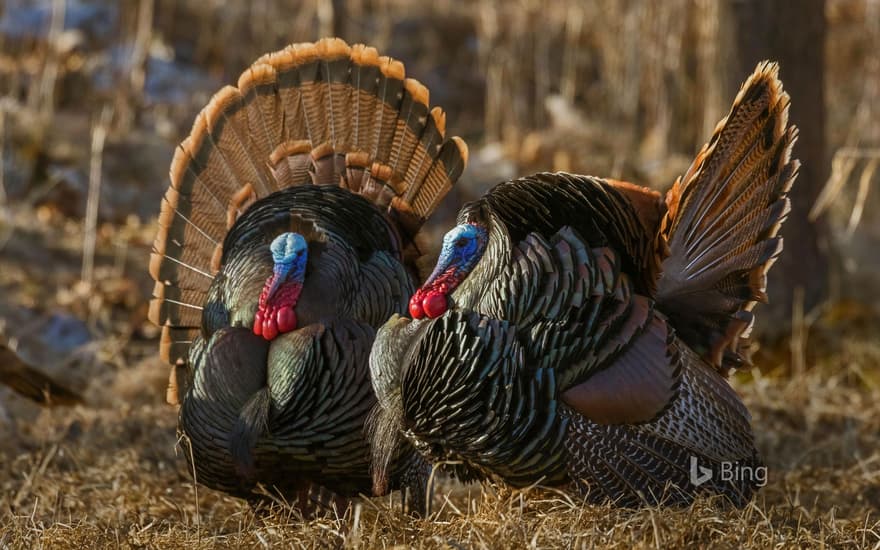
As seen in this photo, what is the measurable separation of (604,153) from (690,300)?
5603 millimetres

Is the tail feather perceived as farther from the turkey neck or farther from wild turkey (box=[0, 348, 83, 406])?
wild turkey (box=[0, 348, 83, 406])

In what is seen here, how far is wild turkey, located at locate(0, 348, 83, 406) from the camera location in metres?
4.94

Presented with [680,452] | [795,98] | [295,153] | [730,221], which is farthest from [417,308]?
[795,98]

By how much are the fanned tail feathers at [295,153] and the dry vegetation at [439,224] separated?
757 millimetres

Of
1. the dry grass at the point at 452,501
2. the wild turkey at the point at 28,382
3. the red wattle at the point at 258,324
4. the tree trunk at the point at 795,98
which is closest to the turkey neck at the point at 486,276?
the dry grass at the point at 452,501

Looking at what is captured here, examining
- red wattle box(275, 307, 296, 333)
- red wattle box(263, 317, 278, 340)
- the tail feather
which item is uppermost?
red wattle box(275, 307, 296, 333)

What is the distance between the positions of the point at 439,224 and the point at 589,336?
495cm

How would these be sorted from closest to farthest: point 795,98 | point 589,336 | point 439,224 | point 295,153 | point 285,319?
point 589,336, point 285,319, point 295,153, point 795,98, point 439,224

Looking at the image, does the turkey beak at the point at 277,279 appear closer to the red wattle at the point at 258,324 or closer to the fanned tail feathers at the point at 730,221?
the red wattle at the point at 258,324

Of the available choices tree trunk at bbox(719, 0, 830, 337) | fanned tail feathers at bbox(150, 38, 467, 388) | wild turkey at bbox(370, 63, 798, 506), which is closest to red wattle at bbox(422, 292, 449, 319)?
wild turkey at bbox(370, 63, 798, 506)

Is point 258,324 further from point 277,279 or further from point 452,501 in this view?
point 452,501

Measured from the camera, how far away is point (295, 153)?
4.87 meters

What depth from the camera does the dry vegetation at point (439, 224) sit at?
139 inches

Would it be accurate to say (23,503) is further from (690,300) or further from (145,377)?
(690,300)
